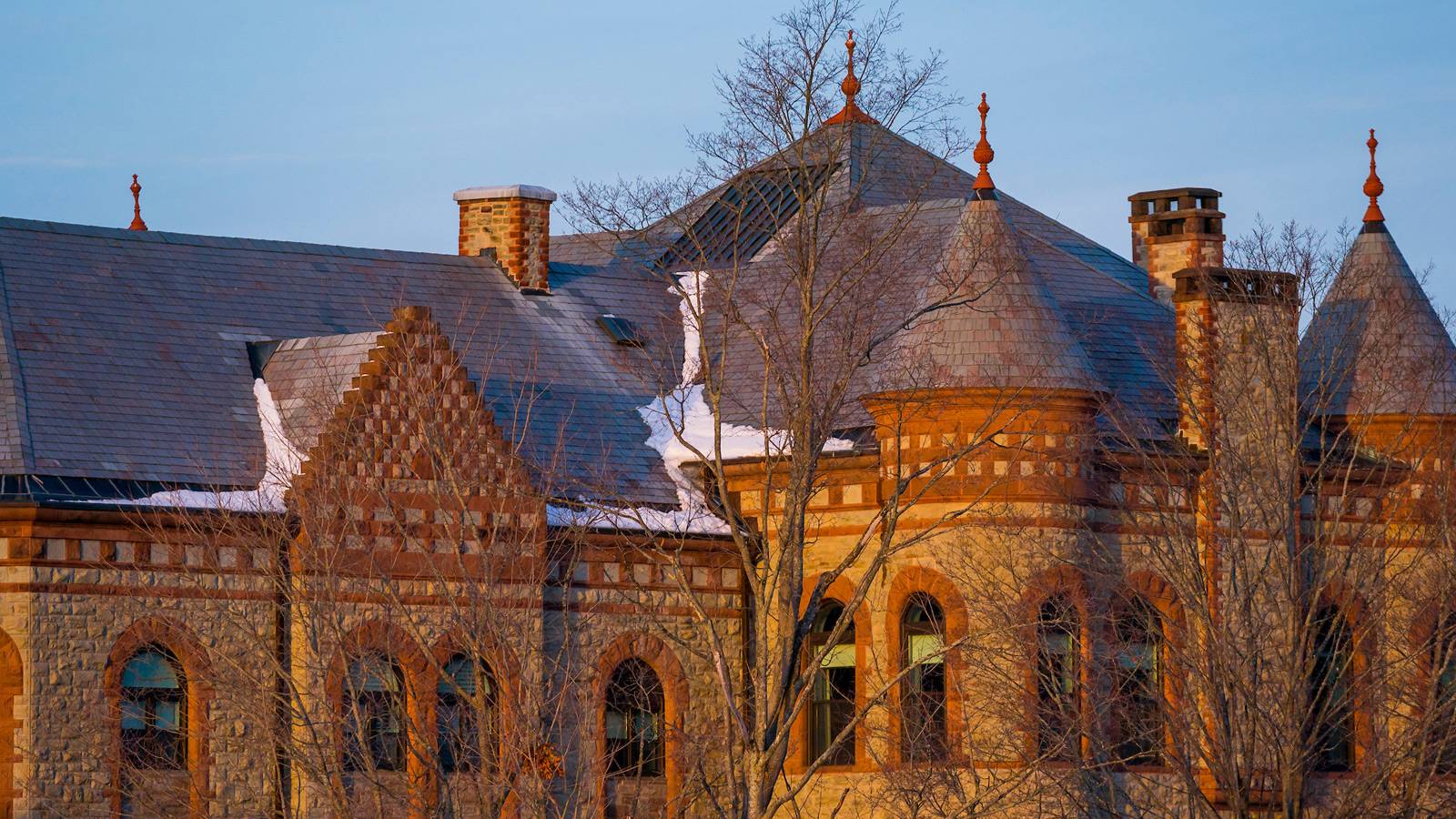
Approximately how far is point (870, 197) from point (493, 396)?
8250 millimetres

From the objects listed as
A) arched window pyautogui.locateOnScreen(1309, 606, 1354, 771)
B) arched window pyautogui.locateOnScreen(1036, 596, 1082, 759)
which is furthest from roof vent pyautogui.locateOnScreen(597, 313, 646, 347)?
arched window pyautogui.locateOnScreen(1309, 606, 1354, 771)

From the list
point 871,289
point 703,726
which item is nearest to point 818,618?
point 703,726

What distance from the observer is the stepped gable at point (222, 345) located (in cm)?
3228

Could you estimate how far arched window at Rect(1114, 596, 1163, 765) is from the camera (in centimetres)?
3181

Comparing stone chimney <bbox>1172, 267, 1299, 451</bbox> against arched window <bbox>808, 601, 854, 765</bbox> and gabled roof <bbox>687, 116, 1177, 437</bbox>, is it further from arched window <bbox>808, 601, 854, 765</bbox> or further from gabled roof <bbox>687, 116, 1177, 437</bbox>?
arched window <bbox>808, 601, 854, 765</bbox>

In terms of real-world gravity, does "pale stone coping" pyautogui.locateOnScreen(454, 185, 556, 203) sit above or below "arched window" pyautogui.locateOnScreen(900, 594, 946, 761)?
above

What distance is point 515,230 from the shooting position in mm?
39688

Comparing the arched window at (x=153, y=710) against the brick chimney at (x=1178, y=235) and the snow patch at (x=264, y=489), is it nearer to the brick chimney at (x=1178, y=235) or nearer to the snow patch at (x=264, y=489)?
the snow patch at (x=264, y=489)

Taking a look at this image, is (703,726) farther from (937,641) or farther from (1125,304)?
(1125,304)

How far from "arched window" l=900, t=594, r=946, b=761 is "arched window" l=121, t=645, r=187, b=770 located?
8345 mm

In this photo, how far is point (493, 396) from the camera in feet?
117

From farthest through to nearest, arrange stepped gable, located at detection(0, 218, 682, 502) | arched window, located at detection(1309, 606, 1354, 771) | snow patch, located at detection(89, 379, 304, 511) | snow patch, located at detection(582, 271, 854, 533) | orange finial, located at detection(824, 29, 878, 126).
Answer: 1. snow patch, located at detection(582, 271, 854, 533)
2. arched window, located at detection(1309, 606, 1354, 771)
3. stepped gable, located at detection(0, 218, 682, 502)
4. snow patch, located at detection(89, 379, 304, 511)
5. orange finial, located at detection(824, 29, 878, 126)

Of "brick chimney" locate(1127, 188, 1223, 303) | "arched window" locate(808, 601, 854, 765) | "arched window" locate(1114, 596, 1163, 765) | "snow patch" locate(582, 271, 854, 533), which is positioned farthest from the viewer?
"brick chimney" locate(1127, 188, 1223, 303)

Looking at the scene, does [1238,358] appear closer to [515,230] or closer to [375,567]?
[375,567]
